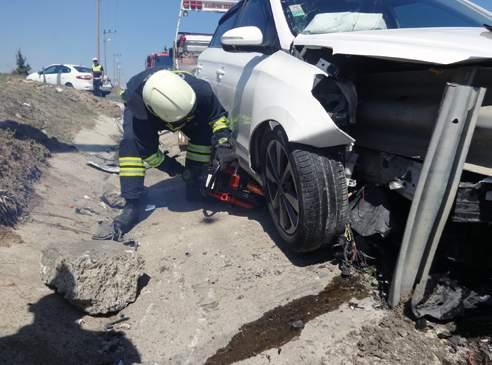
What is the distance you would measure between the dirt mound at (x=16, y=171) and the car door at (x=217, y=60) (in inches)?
84.6

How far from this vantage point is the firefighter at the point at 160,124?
378 centimetres

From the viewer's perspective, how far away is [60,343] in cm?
220

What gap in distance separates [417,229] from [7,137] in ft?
17.2

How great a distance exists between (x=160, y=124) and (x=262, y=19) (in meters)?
1.45

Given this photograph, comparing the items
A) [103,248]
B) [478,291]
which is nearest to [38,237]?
[103,248]

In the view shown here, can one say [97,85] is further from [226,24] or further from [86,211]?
[86,211]

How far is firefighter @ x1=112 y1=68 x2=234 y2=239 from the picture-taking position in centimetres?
378

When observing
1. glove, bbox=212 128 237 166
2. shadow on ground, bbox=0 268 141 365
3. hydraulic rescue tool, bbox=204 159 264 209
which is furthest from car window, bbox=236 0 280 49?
shadow on ground, bbox=0 268 141 365

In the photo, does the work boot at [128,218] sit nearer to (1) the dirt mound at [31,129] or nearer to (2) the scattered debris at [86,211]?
(2) the scattered debris at [86,211]

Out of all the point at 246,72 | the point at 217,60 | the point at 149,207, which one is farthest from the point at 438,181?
the point at 149,207

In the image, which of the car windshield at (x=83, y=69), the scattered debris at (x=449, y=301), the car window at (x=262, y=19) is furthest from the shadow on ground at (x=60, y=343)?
the car windshield at (x=83, y=69)

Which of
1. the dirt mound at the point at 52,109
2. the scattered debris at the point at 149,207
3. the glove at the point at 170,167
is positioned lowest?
the dirt mound at the point at 52,109

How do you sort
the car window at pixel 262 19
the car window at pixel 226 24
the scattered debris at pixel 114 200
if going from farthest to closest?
the scattered debris at pixel 114 200 < the car window at pixel 226 24 < the car window at pixel 262 19

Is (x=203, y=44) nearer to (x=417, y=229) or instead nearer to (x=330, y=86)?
(x=330, y=86)
